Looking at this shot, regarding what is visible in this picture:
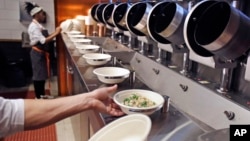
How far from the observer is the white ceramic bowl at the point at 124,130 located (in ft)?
2.38

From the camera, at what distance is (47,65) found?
3.76 m

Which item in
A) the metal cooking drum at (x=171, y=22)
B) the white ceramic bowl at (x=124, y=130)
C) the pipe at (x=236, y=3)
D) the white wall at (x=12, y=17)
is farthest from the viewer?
the white wall at (x=12, y=17)

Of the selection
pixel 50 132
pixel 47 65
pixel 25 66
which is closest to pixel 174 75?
pixel 50 132

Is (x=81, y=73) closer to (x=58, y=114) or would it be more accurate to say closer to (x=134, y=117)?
(x=58, y=114)

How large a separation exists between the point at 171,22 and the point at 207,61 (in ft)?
1.19

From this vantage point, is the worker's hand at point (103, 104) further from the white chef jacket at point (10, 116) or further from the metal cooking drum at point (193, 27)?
the metal cooking drum at point (193, 27)

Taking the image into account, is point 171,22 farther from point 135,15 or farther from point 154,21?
point 135,15

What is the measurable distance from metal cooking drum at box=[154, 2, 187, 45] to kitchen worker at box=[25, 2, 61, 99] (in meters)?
2.46

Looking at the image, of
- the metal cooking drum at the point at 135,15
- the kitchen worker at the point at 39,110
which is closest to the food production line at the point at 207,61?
the metal cooking drum at the point at 135,15

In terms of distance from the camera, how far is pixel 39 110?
36.0 inches

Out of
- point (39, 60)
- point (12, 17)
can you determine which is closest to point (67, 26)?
point (39, 60)

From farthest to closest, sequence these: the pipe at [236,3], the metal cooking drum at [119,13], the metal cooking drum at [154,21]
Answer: the metal cooking drum at [119,13] < the metal cooking drum at [154,21] < the pipe at [236,3]

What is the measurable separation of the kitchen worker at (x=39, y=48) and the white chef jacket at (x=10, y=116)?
284 cm

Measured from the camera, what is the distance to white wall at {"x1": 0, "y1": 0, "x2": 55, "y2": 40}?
4797mm
